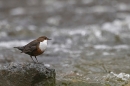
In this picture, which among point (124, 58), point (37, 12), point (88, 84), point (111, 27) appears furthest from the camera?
point (37, 12)

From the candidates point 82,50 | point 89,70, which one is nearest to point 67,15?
point 82,50

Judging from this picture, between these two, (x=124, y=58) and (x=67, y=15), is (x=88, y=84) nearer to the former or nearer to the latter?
(x=124, y=58)

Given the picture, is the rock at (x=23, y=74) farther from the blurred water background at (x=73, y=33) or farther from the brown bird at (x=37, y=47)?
the blurred water background at (x=73, y=33)

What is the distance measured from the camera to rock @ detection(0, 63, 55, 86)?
594 cm

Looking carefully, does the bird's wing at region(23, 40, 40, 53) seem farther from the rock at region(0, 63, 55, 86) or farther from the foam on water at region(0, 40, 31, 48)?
the foam on water at region(0, 40, 31, 48)

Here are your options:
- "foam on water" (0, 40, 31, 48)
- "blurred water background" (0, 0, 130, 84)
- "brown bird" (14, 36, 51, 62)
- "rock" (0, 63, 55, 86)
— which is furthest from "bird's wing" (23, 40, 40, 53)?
"foam on water" (0, 40, 31, 48)

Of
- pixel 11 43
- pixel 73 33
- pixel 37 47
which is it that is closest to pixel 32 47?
pixel 37 47

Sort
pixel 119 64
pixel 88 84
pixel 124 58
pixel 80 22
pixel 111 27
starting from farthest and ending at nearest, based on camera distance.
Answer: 1. pixel 80 22
2. pixel 111 27
3. pixel 124 58
4. pixel 119 64
5. pixel 88 84

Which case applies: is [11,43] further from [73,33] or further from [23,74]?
[23,74]

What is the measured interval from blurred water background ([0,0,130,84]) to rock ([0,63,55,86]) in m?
1.07

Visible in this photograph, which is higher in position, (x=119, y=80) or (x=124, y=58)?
(x=124, y=58)

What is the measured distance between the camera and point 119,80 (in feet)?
21.8

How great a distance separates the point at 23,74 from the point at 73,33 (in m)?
7.69

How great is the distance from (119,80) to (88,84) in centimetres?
63
